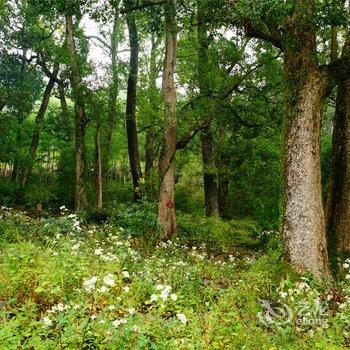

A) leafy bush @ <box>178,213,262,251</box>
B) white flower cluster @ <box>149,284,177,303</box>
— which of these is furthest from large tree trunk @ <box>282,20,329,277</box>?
leafy bush @ <box>178,213,262,251</box>

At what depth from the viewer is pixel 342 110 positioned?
11.4 metres

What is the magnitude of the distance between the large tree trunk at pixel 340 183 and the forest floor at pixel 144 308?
9.76 feet

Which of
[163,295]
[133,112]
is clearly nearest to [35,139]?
[133,112]

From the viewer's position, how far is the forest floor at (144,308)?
14.1 ft

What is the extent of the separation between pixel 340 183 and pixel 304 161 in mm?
2656

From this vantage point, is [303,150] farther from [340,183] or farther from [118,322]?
[118,322]

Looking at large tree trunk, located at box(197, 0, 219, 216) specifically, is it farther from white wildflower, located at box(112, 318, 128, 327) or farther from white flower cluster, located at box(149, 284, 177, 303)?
white wildflower, located at box(112, 318, 128, 327)

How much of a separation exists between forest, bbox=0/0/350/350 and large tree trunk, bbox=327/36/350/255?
0.04m

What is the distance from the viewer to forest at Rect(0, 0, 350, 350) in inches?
193

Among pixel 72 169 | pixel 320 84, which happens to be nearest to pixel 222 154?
pixel 72 169

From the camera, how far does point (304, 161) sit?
920 cm

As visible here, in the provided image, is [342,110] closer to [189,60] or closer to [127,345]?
[127,345]

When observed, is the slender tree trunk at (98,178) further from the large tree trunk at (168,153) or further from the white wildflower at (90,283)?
the white wildflower at (90,283)

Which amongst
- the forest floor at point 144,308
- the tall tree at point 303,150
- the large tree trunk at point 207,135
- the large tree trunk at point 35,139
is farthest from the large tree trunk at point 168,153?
the large tree trunk at point 35,139
